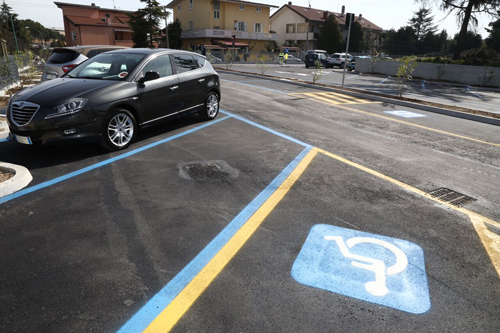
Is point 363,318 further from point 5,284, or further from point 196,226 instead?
point 5,284

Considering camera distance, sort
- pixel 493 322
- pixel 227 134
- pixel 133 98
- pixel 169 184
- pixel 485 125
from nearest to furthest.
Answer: pixel 493 322 < pixel 169 184 < pixel 133 98 < pixel 227 134 < pixel 485 125

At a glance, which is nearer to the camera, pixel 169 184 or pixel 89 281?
pixel 89 281

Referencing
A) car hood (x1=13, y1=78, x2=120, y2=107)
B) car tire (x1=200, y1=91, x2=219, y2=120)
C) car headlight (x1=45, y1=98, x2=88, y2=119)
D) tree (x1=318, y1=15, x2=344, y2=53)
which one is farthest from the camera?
tree (x1=318, y1=15, x2=344, y2=53)

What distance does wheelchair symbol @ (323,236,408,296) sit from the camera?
2704 mm

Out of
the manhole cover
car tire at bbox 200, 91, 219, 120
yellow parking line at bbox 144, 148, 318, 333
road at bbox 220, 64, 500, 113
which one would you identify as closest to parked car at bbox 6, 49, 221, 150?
car tire at bbox 200, 91, 219, 120

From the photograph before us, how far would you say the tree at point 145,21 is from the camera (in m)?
47.2

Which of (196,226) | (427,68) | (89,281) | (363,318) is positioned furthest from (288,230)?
(427,68)

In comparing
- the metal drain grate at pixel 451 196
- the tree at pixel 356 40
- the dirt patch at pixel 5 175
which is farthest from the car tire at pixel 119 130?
the tree at pixel 356 40

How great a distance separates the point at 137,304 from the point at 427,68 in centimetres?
2999

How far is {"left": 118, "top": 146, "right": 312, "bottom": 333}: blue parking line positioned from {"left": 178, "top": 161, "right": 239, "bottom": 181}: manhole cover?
2.68 feet

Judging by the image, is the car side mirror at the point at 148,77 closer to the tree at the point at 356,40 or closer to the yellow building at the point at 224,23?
the yellow building at the point at 224,23

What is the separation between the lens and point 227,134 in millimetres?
7219

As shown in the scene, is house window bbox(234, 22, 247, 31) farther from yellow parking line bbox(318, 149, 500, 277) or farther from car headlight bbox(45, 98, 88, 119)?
yellow parking line bbox(318, 149, 500, 277)

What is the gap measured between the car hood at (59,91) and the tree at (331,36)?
62790 millimetres
